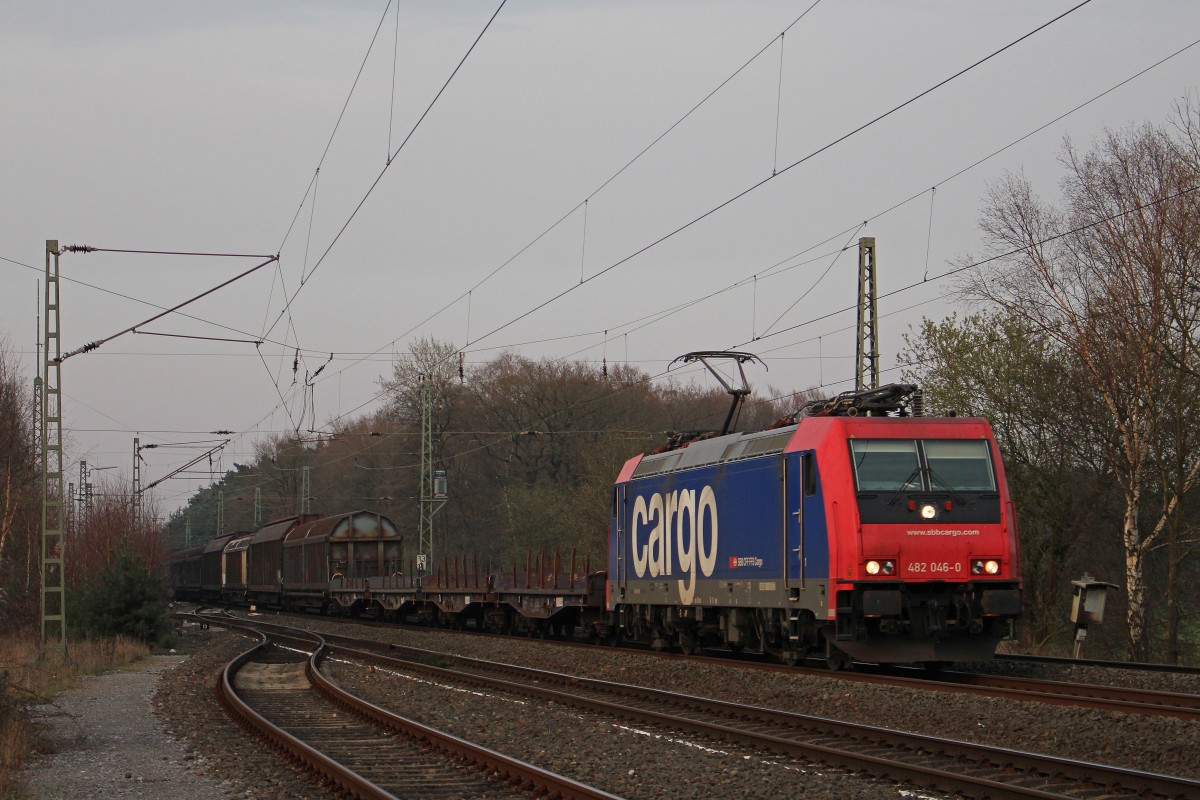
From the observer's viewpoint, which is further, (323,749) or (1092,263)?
(1092,263)

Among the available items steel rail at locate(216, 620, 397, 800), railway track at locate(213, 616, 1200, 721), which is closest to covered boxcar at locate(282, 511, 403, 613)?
steel rail at locate(216, 620, 397, 800)

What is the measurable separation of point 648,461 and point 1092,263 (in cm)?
1127

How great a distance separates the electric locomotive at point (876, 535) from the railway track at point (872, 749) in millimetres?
2475

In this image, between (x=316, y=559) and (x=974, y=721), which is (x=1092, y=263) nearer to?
(x=974, y=721)

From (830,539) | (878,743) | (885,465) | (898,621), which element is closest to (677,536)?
(830,539)

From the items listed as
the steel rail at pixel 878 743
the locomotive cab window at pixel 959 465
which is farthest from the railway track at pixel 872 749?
the locomotive cab window at pixel 959 465

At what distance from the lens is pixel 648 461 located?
22.3 m

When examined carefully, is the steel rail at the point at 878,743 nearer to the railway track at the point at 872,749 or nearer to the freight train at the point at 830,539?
the railway track at the point at 872,749

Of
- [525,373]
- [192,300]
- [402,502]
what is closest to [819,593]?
[192,300]

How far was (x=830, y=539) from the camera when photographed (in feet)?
50.5

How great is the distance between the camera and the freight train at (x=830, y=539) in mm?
15320

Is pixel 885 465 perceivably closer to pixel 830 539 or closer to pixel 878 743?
pixel 830 539

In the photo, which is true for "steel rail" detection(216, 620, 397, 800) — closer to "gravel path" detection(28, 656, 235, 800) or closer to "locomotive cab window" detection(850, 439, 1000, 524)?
"gravel path" detection(28, 656, 235, 800)

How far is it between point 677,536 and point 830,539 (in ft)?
17.1
